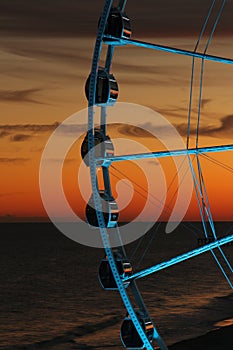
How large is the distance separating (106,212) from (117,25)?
15.0 feet

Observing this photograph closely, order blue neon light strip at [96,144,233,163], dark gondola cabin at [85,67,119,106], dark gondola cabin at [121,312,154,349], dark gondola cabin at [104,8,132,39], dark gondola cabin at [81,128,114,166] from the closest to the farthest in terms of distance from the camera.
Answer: blue neon light strip at [96,144,233,163] → dark gondola cabin at [121,312,154,349] → dark gondola cabin at [85,67,119,106] → dark gondola cabin at [81,128,114,166] → dark gondola cabin at [104,8,132,39]

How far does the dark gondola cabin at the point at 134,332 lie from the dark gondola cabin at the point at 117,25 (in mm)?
6779

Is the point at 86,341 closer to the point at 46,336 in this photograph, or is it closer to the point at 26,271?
the point at 46,336

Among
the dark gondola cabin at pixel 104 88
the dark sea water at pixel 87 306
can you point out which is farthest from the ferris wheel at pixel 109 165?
the dark sea water at pixel 87 306

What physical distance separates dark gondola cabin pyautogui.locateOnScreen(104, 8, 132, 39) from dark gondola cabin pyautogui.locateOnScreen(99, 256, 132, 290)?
543cm

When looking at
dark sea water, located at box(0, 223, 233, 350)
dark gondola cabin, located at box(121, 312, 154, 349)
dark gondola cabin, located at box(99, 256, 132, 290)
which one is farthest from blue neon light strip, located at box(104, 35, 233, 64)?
dark sea water, located at box(0, 223, 233, 350)

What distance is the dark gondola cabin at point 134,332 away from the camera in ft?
67.9

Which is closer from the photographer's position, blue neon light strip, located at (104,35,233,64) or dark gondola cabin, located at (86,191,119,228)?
blue neon light strip, located at (104,35,233,64)

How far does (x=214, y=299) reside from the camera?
3366 inches

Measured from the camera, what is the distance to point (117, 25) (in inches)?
836

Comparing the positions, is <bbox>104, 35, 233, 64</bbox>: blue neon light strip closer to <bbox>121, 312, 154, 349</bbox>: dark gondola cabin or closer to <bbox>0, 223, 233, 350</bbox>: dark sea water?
<bbox>121, 312, 154, 349</bbox>: dark gondola cabin

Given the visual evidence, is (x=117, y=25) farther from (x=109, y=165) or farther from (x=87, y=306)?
(x=87, y=306)

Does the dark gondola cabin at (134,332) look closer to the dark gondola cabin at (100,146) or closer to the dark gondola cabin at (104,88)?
the dark gondola cabin at (100,146)

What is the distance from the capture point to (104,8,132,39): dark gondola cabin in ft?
69.4
